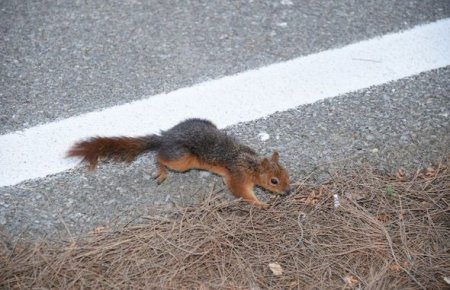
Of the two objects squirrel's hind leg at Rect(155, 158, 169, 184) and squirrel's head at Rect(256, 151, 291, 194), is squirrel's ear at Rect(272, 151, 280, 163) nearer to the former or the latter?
squirrel's head at Rect(256, 151, 291, 194)

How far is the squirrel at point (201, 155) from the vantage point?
3.13 metres

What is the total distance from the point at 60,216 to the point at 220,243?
1.03m

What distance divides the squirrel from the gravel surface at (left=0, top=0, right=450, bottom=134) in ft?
2.02

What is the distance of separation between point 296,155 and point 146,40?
170cm

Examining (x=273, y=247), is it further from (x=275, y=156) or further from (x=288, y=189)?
(x=275, y=156)

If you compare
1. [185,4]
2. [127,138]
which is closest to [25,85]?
[127,138]

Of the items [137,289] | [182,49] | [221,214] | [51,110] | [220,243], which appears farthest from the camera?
[182,49]

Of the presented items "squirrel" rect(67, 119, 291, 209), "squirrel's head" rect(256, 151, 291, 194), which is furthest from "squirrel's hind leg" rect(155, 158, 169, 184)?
"squirrel's head" rect(256, 151, 291, 194)

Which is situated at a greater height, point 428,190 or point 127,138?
point 127,138

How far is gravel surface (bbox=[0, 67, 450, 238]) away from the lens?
3.08 meters

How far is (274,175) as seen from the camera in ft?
10.1

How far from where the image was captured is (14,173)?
3295 mm

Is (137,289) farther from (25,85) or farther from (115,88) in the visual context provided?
(25,85)

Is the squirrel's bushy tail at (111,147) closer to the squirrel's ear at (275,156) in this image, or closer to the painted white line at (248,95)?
the painted white line at (248,95)
